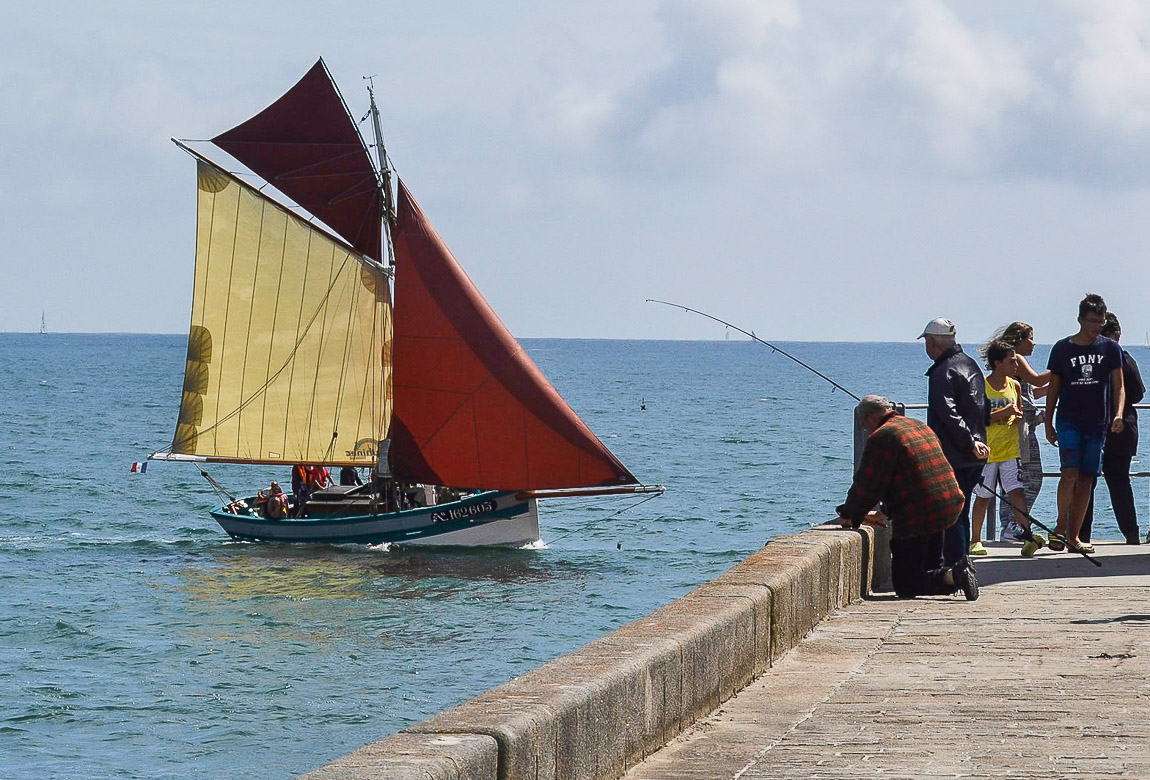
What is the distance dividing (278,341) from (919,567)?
24123 millimetres

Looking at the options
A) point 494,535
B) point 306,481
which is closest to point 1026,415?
point 494,535

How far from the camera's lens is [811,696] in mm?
5926

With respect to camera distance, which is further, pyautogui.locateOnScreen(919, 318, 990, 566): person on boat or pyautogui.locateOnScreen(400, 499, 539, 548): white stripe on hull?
pyautogui.locateOnScreen(400, 499, 539, 548): white stripe on hull

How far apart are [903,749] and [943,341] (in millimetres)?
4328

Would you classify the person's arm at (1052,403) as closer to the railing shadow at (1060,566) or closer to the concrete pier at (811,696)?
the railing shadow at (1060,566)

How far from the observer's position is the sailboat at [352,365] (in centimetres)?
2938

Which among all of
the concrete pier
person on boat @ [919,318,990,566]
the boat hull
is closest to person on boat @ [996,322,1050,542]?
person on boat @ [919,318,990,566]

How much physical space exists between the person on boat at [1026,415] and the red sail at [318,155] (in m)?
21.3

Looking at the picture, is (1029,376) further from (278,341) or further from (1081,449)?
(278,341)

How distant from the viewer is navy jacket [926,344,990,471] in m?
8.79

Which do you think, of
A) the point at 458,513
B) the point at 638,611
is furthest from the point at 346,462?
the point at 638,611

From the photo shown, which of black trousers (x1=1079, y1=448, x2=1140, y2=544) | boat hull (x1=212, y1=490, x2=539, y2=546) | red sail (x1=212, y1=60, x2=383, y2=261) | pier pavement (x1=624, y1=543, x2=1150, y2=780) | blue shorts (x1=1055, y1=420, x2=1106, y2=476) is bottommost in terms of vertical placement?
boat hull (x1=212, y1=490, x2=539, y2=546)

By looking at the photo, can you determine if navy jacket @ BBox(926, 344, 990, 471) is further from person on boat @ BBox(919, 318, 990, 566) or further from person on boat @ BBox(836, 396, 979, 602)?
person on boat @ BBox(836, 396, 979, 602)

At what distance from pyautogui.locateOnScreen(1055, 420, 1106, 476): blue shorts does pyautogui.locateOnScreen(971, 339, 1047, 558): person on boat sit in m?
0.47
